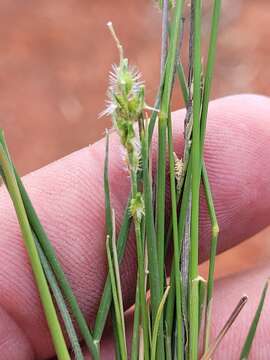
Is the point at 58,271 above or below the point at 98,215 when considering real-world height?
below

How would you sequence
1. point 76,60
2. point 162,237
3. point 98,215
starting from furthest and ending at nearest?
point 76,60 < point 98,215 < point 162,237

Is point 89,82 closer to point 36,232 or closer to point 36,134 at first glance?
point 36,134

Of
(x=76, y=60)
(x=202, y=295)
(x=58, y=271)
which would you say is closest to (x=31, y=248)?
(x=58, y=271)

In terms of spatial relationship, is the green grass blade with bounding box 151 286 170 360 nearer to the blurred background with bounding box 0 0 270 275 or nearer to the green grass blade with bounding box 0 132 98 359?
the green grass blade with bounding box 0 132 98 359

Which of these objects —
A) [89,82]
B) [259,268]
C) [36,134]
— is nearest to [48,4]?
[89,82]

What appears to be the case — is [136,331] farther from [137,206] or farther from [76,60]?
[76,60]

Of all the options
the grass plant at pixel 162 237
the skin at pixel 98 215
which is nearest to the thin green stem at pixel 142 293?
the grass plant at pixel 162 237
